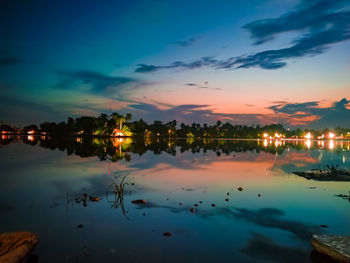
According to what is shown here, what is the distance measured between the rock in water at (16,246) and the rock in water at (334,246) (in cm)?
938

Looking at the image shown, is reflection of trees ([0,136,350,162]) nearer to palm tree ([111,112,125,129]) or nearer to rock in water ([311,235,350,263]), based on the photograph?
rock in water ([311,235,350,263])

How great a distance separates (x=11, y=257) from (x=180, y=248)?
516 cm

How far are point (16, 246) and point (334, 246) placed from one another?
9.94m

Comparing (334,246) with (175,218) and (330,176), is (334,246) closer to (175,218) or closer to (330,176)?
(175,218)

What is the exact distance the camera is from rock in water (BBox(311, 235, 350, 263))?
742cm

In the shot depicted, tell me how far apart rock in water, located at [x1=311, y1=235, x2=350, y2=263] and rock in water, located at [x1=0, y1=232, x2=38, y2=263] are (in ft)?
30.8

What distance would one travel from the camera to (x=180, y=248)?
29.1 feet

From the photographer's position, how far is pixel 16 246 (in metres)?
7.73

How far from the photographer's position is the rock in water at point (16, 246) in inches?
277

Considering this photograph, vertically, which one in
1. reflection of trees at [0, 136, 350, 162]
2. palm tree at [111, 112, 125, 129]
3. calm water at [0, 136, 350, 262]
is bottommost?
calm water at [0, 136, 350, 262]

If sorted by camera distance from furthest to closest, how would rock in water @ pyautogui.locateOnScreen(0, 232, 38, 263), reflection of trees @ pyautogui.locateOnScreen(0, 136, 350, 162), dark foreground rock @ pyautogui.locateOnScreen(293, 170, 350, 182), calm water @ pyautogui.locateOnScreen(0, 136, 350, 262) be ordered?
reflection of trees @ pyautogui.locateOnScreen(0, 136, 350, 162) → dark foreground rock @ pyautogui.locateOnScreen(293, 170, 350, 182) → calm water @ pyautogui.locateOnScreen(0, 136, 350, 262) → rock in water @ pyautogui.locateOnScreen(0, 232, 38, 263)

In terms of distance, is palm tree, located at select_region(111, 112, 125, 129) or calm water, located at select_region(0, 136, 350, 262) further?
palm tree, located at select_region(111, 112, 125, 129)

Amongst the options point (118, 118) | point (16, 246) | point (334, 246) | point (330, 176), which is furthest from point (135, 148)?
point (118, 118)

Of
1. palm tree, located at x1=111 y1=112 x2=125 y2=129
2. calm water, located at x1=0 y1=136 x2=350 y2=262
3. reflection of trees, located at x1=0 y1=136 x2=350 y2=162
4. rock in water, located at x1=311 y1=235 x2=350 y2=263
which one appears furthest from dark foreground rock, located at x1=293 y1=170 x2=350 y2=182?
palm tree, located at x1=111 y1=112 x2=125 y2=129
